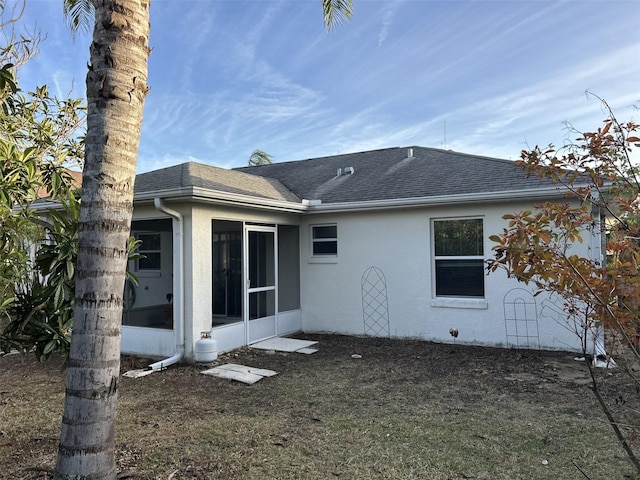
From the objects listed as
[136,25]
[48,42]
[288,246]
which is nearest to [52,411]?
[136,25]

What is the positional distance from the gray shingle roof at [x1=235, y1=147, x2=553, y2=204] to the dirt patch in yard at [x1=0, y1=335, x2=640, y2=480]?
3.52 m

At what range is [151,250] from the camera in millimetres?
9852

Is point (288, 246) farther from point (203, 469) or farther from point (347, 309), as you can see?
point (203, 469)

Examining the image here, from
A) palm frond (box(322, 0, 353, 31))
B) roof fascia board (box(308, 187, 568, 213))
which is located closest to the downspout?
roof fascia board (box(308, 187, 568, 213))

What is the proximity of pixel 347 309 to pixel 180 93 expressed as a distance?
10918mm

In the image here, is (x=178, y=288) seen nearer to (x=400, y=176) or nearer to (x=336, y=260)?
(x=336, y=260)

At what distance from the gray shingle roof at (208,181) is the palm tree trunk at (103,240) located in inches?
189

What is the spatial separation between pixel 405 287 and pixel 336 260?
1792 millimetres

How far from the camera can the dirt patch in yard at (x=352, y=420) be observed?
394 cm

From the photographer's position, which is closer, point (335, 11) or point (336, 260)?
point (335, 11)

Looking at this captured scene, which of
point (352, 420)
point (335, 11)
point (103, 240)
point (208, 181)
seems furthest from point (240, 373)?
point (335, 11)

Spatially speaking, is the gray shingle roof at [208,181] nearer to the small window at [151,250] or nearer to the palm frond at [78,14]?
the small window at [151,250]

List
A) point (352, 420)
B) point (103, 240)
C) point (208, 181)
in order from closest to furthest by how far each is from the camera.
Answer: point (103, 240) < point (352, 420) < point (208, 181)

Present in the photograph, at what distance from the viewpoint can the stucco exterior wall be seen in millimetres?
9023
